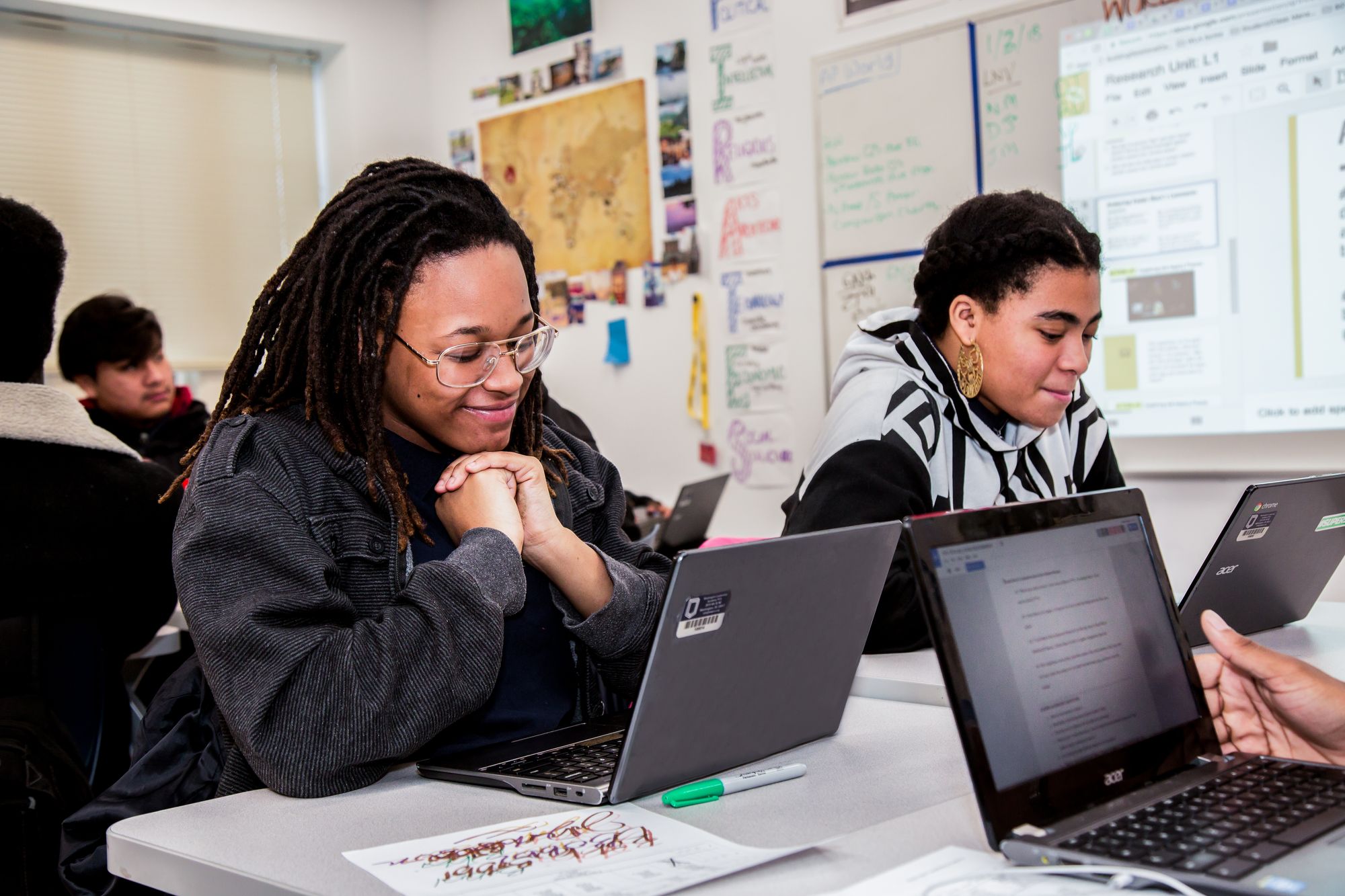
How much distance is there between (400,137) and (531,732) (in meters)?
3.86

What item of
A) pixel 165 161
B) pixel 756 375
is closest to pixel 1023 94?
pixel 756 375

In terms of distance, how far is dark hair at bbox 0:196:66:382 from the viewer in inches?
67.1

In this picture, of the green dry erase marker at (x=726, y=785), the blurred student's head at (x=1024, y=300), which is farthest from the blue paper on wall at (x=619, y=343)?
the green dry erase marker at (x=726, y=785)

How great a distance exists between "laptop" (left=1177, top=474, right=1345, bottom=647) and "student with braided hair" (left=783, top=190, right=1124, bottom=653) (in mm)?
386

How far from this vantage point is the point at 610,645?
136 cm

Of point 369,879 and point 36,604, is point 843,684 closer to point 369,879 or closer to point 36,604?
point 369,879

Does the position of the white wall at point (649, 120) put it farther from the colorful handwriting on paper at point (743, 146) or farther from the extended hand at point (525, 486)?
the extended hand at point (525, 486)

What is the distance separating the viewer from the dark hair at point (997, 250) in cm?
186

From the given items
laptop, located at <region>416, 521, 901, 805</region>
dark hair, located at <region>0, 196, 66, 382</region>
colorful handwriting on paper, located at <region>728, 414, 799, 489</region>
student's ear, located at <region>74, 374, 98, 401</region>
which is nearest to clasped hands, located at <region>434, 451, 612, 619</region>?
laptop, located at <region>416, 521, 901, 805</region>

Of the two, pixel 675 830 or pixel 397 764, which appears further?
pixel 397 764

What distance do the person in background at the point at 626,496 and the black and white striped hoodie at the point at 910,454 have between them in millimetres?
330

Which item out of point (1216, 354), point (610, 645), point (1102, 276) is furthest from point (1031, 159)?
point (610, 645)

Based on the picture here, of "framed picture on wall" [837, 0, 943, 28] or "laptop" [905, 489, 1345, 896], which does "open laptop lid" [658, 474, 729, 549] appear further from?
"laptop" [905, 489, 1345, 896]

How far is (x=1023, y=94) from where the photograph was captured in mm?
3023
